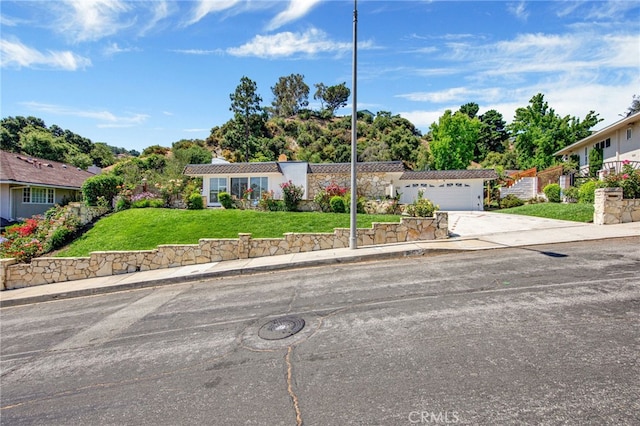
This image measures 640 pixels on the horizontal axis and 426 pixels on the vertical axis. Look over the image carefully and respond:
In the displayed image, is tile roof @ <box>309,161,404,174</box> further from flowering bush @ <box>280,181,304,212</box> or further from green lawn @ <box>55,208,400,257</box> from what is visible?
green lawn @ <box>55,208,400,257</box>

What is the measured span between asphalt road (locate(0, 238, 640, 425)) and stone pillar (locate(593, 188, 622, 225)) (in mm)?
6392

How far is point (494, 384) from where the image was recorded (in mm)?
3096

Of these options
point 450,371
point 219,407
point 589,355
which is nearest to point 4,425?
point 219,407

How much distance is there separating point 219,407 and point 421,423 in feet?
7.02

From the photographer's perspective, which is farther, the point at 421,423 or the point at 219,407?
the point at 219,407

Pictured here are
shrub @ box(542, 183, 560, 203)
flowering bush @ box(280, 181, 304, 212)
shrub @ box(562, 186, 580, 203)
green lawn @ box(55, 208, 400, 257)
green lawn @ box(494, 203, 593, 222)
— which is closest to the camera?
green lawn @ box(494, 203, 593, 222)

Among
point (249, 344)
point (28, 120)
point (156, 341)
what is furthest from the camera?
point (28, 120)

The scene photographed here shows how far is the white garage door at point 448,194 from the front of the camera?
24.6 meters

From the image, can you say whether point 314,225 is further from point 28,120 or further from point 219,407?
point 28,120

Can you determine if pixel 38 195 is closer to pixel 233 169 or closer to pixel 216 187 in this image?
pixel 216 187

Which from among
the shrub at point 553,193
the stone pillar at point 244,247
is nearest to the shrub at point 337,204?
the stone pillar at point 244,247

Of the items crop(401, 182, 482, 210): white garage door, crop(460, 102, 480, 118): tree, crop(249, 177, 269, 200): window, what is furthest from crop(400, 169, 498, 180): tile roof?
crop(460, 102, 480, 118): tree

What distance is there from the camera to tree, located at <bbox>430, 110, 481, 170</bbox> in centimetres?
4300

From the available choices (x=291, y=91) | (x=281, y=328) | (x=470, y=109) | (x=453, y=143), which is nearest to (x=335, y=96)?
(x=291, y=91)
